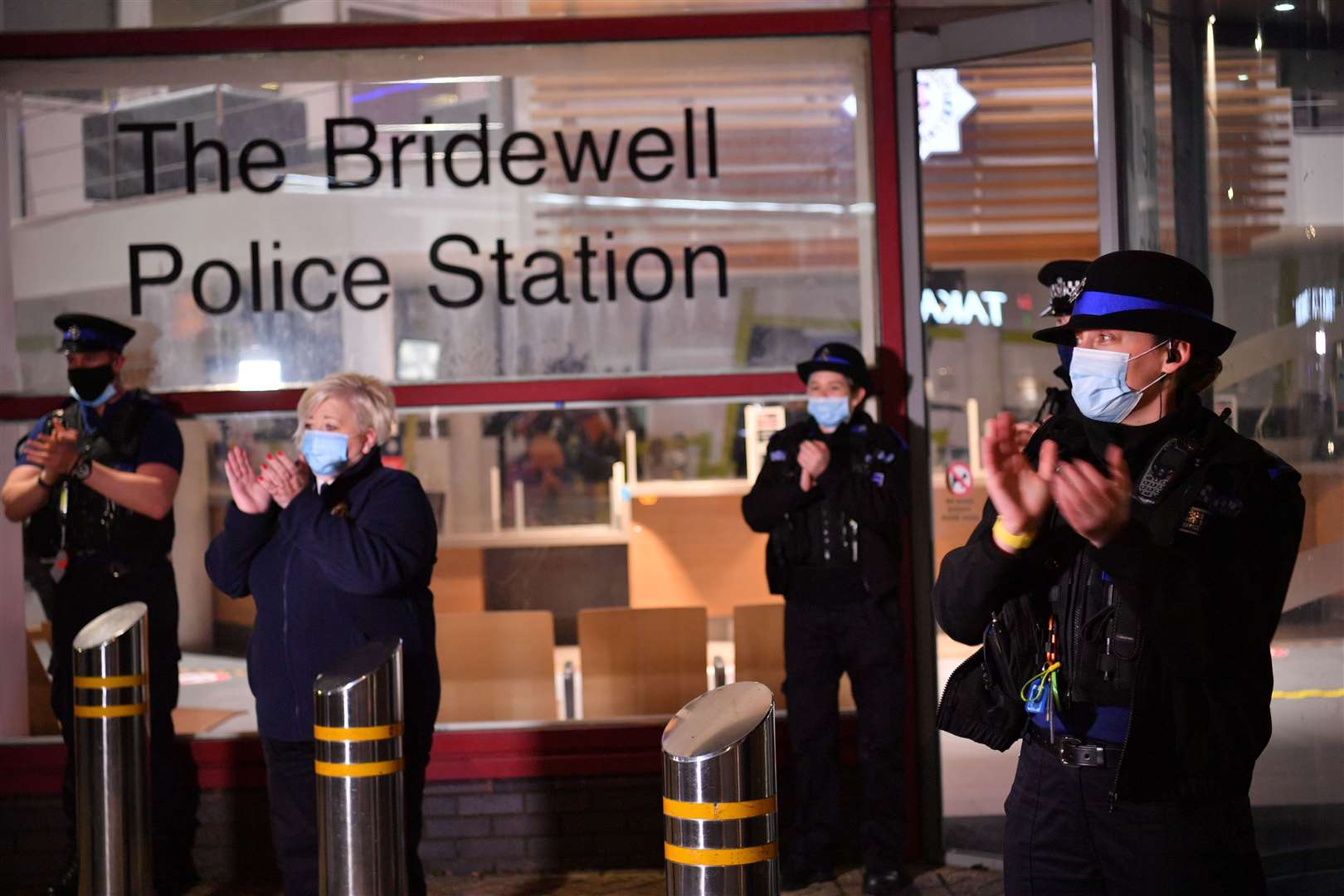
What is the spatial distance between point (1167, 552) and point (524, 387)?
13.9 feet

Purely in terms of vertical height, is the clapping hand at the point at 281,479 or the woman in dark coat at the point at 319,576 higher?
the clapping hand at the point at 281,479

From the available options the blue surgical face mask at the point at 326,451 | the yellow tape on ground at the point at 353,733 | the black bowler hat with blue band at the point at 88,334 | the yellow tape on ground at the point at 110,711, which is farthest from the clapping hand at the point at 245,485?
the black bowler hat with blue band at the point at 88,334

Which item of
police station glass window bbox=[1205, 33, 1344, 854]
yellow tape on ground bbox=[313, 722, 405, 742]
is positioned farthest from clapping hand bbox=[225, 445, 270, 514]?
police station glass window bbox=[1205, 33, 1344, 854]

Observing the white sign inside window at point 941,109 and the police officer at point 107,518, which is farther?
the white sign inside window at point 941,109

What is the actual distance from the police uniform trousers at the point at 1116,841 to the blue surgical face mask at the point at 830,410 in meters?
2.96

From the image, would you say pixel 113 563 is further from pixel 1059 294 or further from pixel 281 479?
pixel 1059 294

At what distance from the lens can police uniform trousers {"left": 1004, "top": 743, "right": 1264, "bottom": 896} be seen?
2.59 meters

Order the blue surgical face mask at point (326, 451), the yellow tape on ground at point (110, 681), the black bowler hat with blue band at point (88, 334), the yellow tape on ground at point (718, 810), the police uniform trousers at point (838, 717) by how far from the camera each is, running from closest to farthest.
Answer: the yellow tape on ground at point (718, 810)
the blue surgical face mask at point (326, 451)
the yellow tape on ground at point (110, 681)
the police uniform trousers at point (838, 717)
the black bowler hat with blue band at point (88, 334)

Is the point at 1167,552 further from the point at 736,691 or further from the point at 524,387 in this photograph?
the point at 524,387

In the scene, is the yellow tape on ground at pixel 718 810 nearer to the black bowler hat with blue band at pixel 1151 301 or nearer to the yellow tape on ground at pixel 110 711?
the black bowler hat with blue band at pixel 1151 301

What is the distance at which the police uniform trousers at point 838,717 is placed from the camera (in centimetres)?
565

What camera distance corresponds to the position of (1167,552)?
247 cm

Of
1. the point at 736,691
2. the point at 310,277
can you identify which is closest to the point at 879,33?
the point at 310,277

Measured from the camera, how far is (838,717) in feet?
19.0
